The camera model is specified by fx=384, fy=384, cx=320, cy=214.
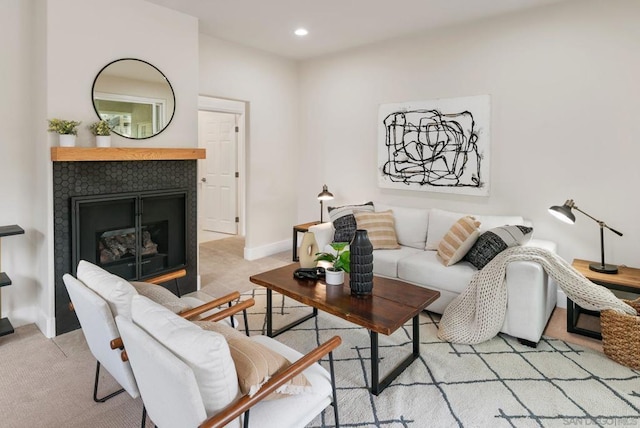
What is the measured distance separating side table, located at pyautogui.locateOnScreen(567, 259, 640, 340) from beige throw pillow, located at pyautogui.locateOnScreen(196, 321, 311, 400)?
2.47m

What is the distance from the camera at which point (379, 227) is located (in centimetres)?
405

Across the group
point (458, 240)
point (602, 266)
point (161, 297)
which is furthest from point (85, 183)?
point (602, 266)

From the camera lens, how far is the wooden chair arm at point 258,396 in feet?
4.12

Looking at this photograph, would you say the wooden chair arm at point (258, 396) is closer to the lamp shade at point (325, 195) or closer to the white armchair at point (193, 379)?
the white armchair at point (193, 379)

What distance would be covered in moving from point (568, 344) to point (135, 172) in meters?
3.77

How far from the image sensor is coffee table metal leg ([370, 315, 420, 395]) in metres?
2.25

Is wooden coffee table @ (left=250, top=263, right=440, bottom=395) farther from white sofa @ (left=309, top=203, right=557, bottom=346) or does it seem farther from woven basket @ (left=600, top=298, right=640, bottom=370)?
woven basket @ (left=600, top=298, right=640, bottom=370)

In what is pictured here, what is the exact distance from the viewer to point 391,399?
2.21m

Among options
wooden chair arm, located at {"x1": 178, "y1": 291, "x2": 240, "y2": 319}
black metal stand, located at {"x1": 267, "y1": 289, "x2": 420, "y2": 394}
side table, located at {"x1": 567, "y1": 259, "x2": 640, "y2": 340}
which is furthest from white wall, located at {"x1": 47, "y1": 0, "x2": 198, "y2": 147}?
side table, located at {"x1": 567, "y1": 259, "x2": 640, "y2": 340}

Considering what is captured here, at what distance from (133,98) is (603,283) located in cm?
413

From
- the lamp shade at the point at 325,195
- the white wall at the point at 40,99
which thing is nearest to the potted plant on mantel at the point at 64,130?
the white wall at the point at 40,99

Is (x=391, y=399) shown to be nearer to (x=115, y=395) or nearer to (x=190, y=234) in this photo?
(x=115, y=395)

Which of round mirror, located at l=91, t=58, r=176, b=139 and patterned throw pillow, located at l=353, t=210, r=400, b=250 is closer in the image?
round mirror, located at l=91, t=58, r=176, b=139

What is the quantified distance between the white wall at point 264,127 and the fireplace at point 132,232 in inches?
58.6
